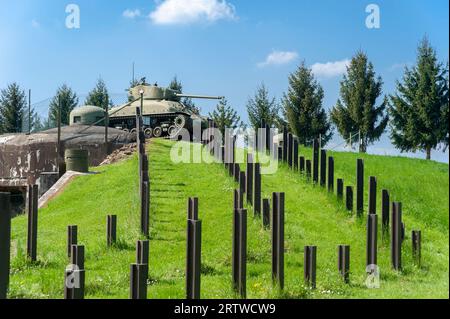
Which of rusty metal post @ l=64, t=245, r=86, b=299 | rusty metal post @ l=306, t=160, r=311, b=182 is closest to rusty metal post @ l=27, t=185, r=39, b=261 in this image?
rusty metal post @ l=64, t=245, r=86, b=299

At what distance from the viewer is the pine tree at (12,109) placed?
52594 millimetres

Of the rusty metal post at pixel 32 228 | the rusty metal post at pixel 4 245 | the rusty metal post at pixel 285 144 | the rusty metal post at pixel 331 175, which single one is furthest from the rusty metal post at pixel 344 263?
the rusty metal post at pixel 285 144

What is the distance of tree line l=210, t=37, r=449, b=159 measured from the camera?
36.6 m

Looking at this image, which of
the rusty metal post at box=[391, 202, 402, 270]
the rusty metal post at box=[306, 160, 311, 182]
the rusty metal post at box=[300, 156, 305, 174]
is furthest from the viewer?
the rusty metal post at box=[300, 156, 305, 174]

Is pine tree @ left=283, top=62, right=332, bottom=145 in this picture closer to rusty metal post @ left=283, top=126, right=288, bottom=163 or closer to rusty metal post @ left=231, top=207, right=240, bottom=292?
rusty metal post @ left=283, top=126, right=288, bottom=163

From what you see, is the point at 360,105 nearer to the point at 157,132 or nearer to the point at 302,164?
the point at 157,132

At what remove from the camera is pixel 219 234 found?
42.0 ft

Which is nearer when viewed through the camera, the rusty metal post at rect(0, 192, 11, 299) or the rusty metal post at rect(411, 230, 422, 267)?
the rusty metal post at rect(0, 192, 11, 299)

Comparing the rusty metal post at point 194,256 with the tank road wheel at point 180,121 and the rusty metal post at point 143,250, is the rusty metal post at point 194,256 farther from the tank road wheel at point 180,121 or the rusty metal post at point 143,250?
the tank road wheel at point 180,121

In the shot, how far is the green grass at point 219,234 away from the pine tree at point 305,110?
723 inches

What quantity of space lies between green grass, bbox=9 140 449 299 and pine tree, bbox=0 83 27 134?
107ft

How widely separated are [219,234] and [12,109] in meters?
43.7

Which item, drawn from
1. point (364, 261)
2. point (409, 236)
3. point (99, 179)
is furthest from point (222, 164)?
point (364, 261)
